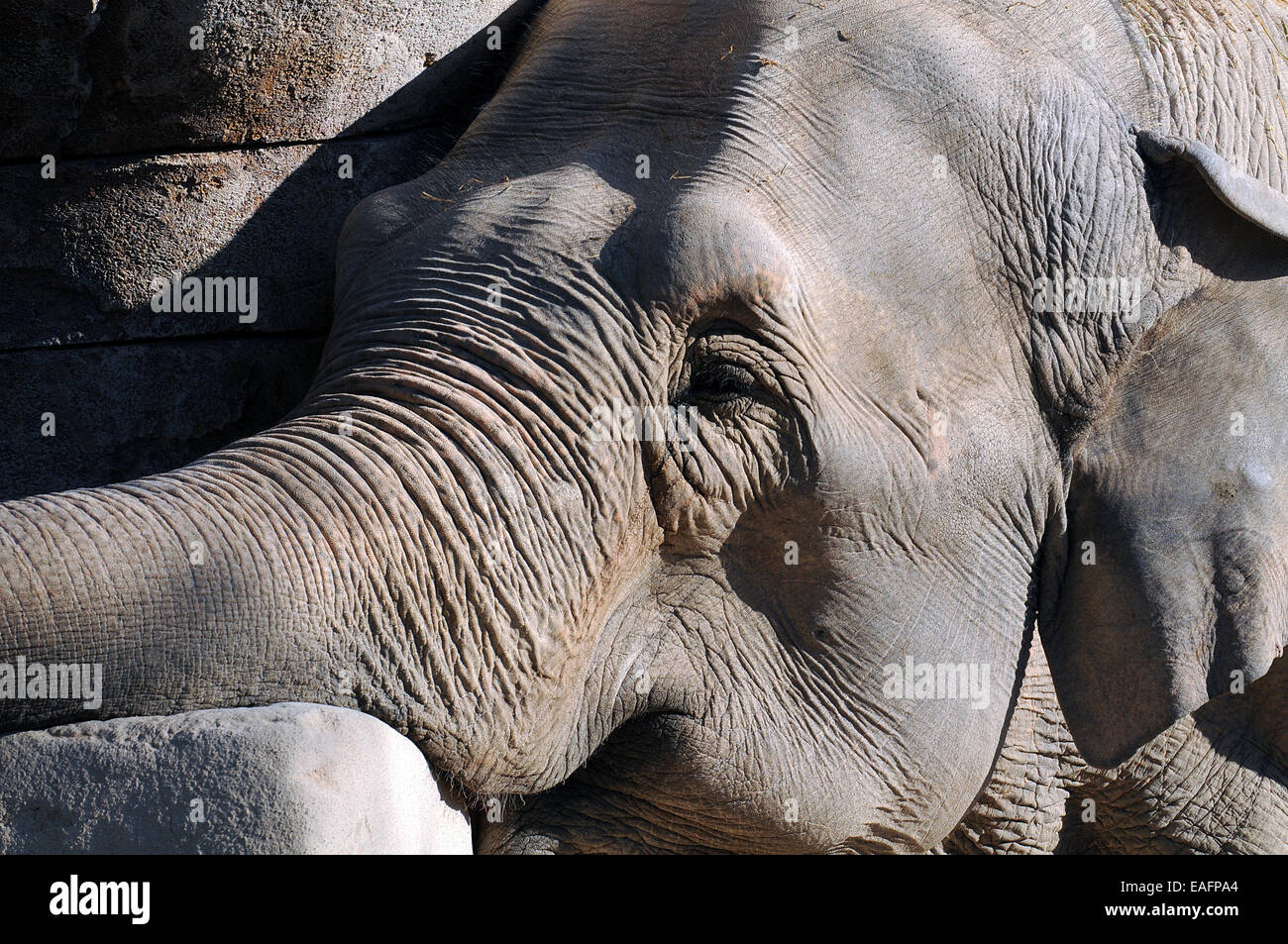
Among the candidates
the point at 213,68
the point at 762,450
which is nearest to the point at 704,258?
the point at 762,450

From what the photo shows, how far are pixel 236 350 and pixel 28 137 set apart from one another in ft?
1.70

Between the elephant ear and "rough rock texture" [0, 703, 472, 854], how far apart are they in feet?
4.67

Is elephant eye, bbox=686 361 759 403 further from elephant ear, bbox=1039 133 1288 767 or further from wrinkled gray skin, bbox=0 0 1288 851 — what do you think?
elephant ear, bbox=1039 133 1288 767

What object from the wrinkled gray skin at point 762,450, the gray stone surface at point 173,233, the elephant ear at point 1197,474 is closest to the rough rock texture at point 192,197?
the gray stone surface at point 173,233

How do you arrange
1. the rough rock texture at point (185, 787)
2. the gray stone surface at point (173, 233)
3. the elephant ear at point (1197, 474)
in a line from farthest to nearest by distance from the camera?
the gray stone surface at point (173, 233)
the elephant ear at point (1197, 474)
the rough rock texture at point (185, 787)

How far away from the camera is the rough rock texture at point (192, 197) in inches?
109

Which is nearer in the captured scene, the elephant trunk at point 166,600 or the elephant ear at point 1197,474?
the elephant trunk at point 166,600

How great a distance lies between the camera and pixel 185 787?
72.1 inches

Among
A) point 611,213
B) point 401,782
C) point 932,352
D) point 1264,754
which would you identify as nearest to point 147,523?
point 401,782

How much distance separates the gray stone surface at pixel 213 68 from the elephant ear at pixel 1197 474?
1.33 m

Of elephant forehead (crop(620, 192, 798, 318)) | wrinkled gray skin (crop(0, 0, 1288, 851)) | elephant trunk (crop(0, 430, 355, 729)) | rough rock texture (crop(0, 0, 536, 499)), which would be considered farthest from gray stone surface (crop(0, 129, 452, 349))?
elephant trunk (crop(0, 430, 355, 729))

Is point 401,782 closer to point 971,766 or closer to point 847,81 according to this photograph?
point 971,766

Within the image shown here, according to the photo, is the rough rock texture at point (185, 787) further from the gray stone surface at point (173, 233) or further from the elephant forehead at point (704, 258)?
the gray stone surface at point (173, 233)

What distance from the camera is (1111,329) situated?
2648 millimetres
